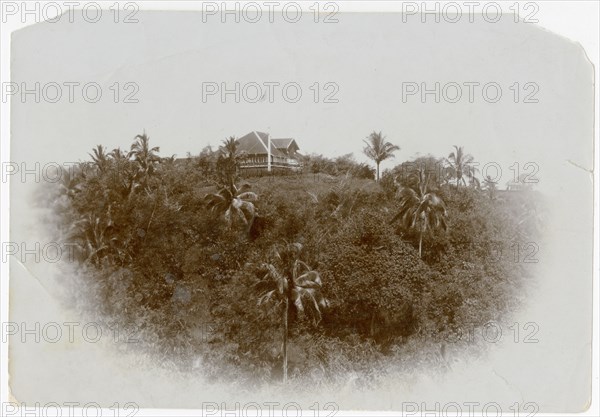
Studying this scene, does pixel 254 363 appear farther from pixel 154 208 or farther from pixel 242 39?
pixel 242 39

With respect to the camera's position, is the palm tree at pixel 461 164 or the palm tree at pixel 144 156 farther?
the palm tree at pixel 144 156

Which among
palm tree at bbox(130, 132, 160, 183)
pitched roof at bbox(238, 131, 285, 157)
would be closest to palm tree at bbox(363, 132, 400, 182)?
pitched roof at bbox(238, 131, 285, 157)

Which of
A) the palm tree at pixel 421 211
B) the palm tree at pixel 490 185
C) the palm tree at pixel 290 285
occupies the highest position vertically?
the palm tree at pixel 490 185

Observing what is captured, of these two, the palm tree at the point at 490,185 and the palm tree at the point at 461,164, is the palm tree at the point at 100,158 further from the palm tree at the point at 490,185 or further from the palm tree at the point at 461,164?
the palm tree at the point at 490,185

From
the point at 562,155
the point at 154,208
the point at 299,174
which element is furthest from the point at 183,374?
the point at 562,155

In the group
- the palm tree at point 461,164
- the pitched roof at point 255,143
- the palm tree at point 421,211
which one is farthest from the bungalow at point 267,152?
the palm tree at point 461,164

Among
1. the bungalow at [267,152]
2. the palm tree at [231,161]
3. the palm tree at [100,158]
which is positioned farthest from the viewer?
the palm tree at [100,158]

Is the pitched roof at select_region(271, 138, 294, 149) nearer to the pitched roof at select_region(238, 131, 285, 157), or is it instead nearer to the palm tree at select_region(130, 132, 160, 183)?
the pitched roof at select_region(238, 131, 285, 157)

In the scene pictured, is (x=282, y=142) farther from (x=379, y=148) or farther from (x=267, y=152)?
(x=379, y=148)

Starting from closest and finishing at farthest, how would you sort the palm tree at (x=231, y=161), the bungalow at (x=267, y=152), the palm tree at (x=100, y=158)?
the bungalow at (x=267, y=152), the palm tree at (x=231, y=161), the palm tree at (x=100, y=158)
